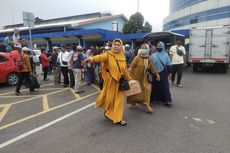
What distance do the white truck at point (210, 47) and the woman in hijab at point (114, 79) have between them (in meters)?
11.7

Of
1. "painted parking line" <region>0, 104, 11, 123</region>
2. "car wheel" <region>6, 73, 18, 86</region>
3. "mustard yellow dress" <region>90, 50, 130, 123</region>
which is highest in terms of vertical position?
"mustard yellow dress" <region>90, 50, 130, 123</region>

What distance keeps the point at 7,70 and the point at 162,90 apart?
7396 mm

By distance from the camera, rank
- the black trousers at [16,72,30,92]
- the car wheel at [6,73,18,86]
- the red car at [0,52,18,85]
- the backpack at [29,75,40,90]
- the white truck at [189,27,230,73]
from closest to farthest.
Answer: the black trousers at [16,72,30,92]
the backpack at [29,75,40,90]
the red car at [0,52,18,85]
the car wheel at [6,73,18,86]
the white truck at [189,27,230,73]

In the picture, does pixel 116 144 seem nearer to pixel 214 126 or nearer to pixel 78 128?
pixel 78 128

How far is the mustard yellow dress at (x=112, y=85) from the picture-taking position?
5422mm

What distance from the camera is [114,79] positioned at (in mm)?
5453

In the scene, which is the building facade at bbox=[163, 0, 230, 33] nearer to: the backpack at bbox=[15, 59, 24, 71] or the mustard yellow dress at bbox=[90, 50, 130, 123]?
the backpack at bbox=[15, 59, 24, 71]

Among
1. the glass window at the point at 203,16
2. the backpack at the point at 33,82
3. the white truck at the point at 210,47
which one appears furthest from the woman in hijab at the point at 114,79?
the glass window at the point at 203,16

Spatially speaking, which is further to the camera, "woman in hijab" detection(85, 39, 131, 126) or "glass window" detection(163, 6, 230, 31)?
"glass window" detection(163, 6, 230, 31)

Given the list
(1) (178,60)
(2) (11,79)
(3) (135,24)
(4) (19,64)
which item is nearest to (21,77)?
(4) (19,64)

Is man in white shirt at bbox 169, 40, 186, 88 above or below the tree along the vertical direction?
below

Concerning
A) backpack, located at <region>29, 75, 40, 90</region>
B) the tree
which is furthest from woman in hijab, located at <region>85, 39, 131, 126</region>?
the tree

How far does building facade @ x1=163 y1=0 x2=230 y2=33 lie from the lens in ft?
150

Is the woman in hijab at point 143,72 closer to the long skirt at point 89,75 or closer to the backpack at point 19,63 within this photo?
the backpack at point 19,63
